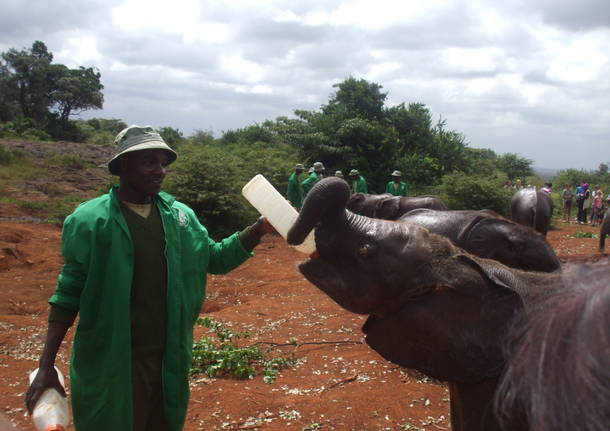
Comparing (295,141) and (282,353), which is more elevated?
(295,141)

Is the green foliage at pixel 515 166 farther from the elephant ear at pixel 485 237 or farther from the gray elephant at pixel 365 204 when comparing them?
the elephant ear at pixel 485 237

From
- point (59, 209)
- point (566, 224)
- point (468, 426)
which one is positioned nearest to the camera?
point (468, 426)

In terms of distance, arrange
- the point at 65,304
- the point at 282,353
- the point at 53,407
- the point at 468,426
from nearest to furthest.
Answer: the point at 468,426 < the point at 53,407 < the point at 65,304 < the point at 282,353

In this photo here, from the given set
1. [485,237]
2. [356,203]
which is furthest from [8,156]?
[485,237]

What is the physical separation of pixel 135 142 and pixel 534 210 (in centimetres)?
446

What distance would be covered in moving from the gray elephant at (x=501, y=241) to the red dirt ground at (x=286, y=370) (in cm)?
22

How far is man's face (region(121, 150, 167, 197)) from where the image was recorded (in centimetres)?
221

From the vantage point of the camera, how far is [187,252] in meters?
2.35

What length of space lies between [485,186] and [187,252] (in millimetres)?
15985

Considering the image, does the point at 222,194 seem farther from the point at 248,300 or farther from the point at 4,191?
the point at 4,191

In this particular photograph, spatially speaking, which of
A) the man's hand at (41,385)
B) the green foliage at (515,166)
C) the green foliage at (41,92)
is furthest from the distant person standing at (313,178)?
the green foliage at (41,92)

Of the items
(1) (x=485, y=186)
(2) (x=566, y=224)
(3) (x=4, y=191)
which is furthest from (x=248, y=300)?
(2) (x=566, y=224)

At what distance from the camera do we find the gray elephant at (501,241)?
3484 mm

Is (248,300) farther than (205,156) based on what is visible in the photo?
No
